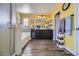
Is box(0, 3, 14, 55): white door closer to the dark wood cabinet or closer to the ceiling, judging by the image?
the ceiling

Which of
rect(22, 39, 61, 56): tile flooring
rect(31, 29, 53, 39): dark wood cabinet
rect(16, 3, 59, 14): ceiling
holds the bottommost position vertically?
rect(22, 39, 61, 56): tile flooring

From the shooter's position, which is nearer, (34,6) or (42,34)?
(34,6)

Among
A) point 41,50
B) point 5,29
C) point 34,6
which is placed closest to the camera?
point 5,29

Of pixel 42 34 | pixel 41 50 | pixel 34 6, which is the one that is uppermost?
pixel 34 6

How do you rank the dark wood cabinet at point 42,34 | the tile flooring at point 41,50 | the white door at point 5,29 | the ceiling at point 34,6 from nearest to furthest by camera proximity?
the white door at point 5,29, the tile flooring at point 41,50, the ceiling at point 34,6, the dark wood cabinet at point 42,34

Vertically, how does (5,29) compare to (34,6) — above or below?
below

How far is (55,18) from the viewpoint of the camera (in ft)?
31.2

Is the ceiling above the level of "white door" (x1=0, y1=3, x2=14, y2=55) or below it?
above

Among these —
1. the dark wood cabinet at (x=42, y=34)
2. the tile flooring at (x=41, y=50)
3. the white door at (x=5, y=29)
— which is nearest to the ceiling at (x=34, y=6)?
the dark wood cabinet at (x=42, y=34)

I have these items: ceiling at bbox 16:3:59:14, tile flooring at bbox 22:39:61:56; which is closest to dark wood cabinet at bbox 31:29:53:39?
ceiling at bbox 16:3:59:14

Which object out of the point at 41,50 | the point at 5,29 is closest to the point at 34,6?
the point at 41,50

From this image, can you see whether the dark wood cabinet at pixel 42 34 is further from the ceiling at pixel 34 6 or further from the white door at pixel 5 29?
the white door at pixel 5 29

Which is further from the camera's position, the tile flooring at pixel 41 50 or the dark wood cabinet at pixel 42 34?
the dark wood cabinet at pixel 42 34

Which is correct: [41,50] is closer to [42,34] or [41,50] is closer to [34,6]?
[34,6]
